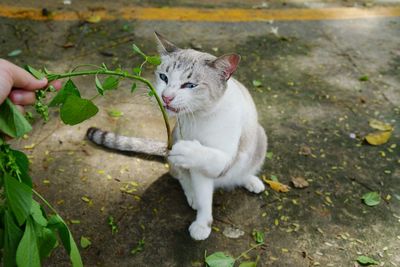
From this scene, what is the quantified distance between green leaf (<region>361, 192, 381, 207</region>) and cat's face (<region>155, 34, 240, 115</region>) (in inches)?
47.2

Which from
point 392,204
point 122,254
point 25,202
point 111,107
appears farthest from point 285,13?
Result: point 25,202

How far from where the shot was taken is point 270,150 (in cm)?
323

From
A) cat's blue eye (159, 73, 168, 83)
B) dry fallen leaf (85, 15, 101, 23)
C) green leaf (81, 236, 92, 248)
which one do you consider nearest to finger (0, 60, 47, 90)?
cat's blue eye (159, 73, 168, 83)

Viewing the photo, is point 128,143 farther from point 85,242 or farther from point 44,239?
point 44,239

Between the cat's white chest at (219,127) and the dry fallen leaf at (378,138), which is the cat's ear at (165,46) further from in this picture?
the dry fallen leaf at (378,138)

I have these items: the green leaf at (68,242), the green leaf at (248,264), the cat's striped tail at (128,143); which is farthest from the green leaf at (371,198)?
the green leaf at (68,242)

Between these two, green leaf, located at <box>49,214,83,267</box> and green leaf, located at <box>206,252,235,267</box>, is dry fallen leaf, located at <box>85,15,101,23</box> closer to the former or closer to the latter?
green leaf, located at <box>206,252,235,267</box>

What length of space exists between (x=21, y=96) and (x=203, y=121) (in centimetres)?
98

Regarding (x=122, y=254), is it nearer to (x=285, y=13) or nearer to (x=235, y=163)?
(x=235, y=163)

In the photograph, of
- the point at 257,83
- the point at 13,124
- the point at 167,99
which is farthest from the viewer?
the point at 257,83

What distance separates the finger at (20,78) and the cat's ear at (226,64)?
92 centimetres

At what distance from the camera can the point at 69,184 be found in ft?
9.29

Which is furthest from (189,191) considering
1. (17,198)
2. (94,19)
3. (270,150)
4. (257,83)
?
(94,19)

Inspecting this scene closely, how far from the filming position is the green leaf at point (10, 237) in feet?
5.48
